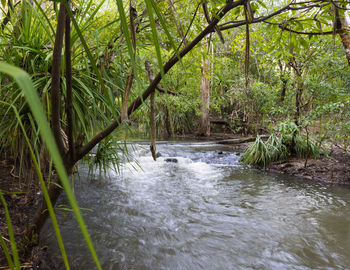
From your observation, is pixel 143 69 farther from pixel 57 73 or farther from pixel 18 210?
pixel 18 210

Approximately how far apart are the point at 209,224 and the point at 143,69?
179cm

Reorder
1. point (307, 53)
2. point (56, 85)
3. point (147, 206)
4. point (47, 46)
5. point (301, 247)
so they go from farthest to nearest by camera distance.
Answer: point (307, 53) < point (147, 206) < point (301, 247) < point (47, 46) < point (56, 85)

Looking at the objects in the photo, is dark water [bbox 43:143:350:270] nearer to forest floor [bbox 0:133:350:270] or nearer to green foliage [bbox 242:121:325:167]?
forest floor [bbox 0:133:350:270]

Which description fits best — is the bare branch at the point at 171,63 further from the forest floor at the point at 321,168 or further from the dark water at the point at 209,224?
the forest floor at the point at 321,168

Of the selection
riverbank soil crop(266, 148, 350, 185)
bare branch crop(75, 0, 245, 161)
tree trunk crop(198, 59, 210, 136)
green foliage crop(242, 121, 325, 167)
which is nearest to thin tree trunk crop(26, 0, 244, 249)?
bare branch crop(75, 0, 245, 161)

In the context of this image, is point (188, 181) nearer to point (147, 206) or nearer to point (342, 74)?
point (147, 206)

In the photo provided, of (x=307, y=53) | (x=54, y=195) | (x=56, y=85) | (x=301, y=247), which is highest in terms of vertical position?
(x=307, y=53)

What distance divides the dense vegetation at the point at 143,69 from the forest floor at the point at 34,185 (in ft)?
0.58

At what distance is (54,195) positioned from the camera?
1.21 metres

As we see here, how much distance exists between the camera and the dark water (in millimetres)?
1937

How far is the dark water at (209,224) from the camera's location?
1937mm

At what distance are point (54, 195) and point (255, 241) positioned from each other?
1842 mm

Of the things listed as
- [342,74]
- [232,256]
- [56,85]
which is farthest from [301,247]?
[342,74]

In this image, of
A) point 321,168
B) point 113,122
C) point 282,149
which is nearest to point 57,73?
point 113,122
